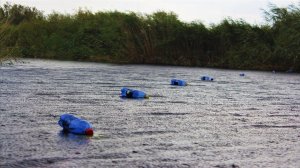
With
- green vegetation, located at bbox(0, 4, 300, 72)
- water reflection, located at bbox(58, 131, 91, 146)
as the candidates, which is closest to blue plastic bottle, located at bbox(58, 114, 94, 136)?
water reflection, located at bbox(58, 131, 91, 146)

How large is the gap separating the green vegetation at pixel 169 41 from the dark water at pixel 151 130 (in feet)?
65.2

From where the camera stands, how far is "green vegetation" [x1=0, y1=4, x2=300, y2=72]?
33875 mm

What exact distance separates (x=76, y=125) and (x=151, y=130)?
3.90 feet

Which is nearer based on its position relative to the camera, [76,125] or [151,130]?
[76,125]

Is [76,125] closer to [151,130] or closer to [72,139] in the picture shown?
[72,139]

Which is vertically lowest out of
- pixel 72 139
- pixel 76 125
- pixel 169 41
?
pixel 72 139

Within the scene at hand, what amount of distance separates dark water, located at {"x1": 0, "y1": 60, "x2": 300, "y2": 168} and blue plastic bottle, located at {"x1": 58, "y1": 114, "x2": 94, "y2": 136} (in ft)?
0.51

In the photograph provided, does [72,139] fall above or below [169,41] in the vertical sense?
below

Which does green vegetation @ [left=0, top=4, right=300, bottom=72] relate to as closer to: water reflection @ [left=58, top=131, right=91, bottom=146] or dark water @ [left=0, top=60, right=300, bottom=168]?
dark water @ [left=0, top=60, right=300, bottom=168]

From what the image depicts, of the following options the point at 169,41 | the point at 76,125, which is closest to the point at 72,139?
the point at 76,125

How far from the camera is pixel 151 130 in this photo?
7961mm

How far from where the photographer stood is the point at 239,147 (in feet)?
22.4

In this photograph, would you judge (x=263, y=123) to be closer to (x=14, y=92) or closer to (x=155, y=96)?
(x=155, y=96)

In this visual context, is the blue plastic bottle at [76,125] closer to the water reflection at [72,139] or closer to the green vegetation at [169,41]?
the water reflection at [72,139]
